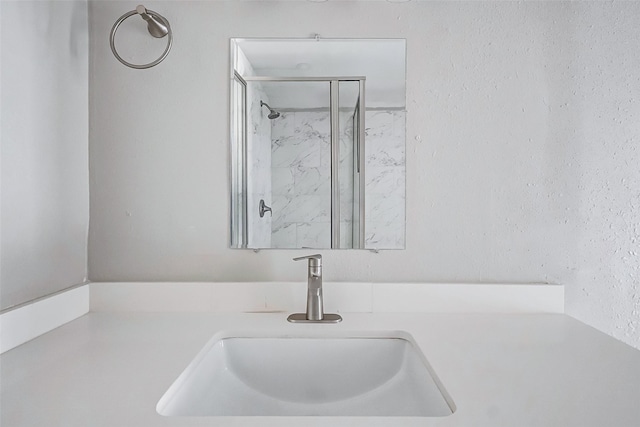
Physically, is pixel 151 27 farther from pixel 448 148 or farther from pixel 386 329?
pixel 386 329

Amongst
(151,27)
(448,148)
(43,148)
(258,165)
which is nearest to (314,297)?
(258,165)

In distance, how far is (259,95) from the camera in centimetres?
135

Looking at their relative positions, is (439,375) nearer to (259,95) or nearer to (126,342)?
(126,342)

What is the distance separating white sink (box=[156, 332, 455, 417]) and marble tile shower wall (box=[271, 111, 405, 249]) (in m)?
0.31

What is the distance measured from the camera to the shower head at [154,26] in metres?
1.26

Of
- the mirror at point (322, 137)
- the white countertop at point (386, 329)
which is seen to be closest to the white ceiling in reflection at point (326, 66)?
the mirror at point (322, 137)

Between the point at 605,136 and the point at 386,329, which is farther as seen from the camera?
the point at 605,136

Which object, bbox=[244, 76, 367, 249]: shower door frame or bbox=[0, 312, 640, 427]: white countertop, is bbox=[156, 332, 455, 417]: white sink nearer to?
bbox=[0, 312, 640, 427]: white countertop

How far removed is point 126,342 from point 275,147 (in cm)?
64

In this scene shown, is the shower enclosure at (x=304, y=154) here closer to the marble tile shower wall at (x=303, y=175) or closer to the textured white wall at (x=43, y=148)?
the marble tile shower wall at (x=303, y=175)

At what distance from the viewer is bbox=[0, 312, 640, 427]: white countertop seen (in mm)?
689

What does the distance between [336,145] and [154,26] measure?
1.96 ft

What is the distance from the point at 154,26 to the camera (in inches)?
51.4

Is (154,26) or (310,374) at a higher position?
(154,26)
